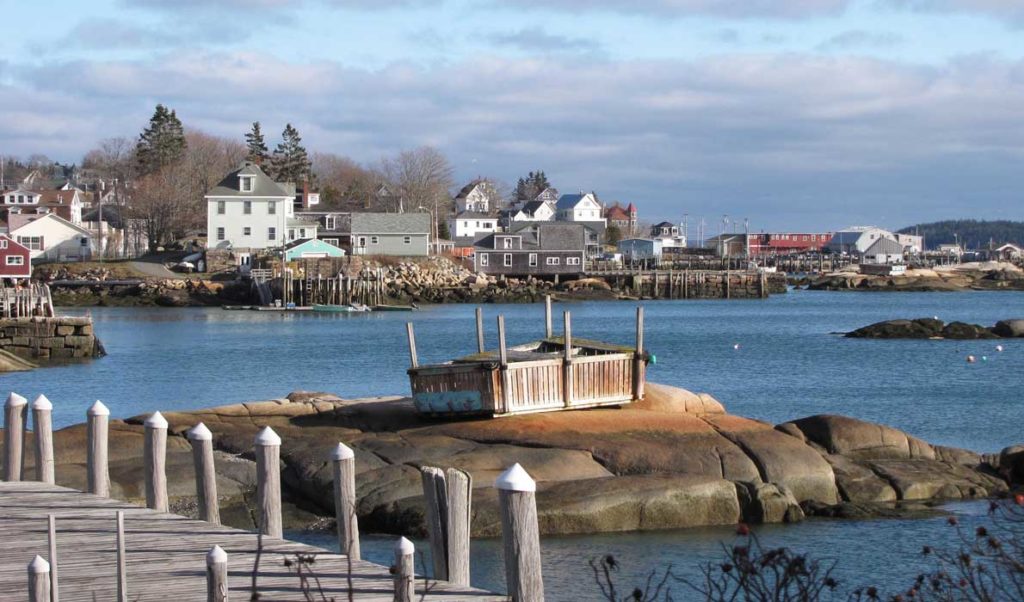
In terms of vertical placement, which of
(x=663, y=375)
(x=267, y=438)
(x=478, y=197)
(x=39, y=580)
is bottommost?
(x=663, y=375)

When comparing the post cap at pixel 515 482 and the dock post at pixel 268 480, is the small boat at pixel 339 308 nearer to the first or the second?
the dock post at pixel 268 480

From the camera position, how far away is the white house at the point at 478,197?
Answer: 162 m

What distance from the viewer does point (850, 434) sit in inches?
1005

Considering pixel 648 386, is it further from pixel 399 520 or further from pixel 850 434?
pixel 399 520

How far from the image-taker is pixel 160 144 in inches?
4894

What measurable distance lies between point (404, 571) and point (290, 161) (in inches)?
5110

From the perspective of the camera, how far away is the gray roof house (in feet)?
340

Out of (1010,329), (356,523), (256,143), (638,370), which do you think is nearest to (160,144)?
(256,143)

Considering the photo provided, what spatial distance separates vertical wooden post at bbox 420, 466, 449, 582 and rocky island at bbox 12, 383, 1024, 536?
10.9 m

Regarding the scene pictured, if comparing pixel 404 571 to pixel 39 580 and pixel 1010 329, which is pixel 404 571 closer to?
pixel 39 580

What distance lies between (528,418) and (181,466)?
6.34 meters

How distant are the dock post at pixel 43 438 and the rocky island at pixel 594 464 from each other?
568cm

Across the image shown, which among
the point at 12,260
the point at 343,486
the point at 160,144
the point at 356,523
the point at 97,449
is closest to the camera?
the point at 356,523

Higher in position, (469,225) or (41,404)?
(469,225)
